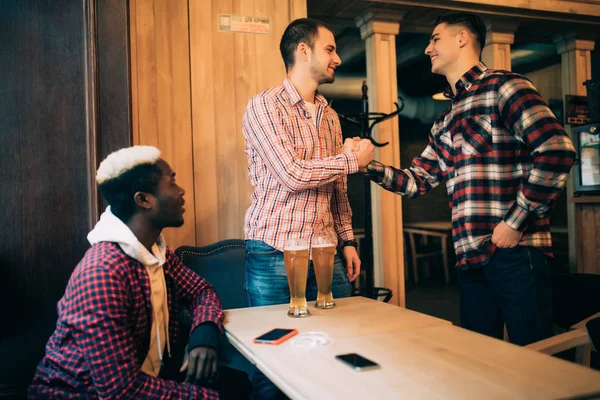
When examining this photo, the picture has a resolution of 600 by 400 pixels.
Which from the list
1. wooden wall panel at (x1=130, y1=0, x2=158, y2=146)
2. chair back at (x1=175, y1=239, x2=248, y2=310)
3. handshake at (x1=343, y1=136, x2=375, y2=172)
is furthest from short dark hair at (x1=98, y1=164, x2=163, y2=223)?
wooden wall panel at (x1=130, y1=0, x2=158, y2=146)

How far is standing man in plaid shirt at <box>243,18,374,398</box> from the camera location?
5.73 ft

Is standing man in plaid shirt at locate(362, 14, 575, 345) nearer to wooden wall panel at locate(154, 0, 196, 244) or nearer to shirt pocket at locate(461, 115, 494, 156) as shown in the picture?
shirt pocket at locate(461, 115, 494, 156)

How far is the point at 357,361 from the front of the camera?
1.00 metres

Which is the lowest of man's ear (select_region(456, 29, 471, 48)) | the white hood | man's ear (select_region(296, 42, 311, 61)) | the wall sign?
the white hood

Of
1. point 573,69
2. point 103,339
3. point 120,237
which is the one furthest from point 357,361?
Answer: point 573,69

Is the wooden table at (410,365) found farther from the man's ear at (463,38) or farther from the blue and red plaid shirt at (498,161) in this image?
the man's ear at (463,38)

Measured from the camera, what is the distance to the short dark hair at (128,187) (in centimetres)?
137

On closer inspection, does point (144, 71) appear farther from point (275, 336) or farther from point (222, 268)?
point (275, 336)

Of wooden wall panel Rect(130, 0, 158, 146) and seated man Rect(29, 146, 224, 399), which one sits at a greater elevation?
wooden wall panel Rect(130, 0, 158, 146)

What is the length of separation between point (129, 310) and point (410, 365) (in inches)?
29.0

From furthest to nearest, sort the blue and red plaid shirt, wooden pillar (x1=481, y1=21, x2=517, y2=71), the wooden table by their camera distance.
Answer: wooden pillar (x1=481, y1=21, x2=517, y2=71) < the blue and red plaid shirt < the wooden table

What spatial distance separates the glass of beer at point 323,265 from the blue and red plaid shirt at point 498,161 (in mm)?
586

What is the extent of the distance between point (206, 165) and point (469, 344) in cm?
201

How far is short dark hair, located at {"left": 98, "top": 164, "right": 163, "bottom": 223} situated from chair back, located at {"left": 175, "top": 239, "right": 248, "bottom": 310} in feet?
3.59
